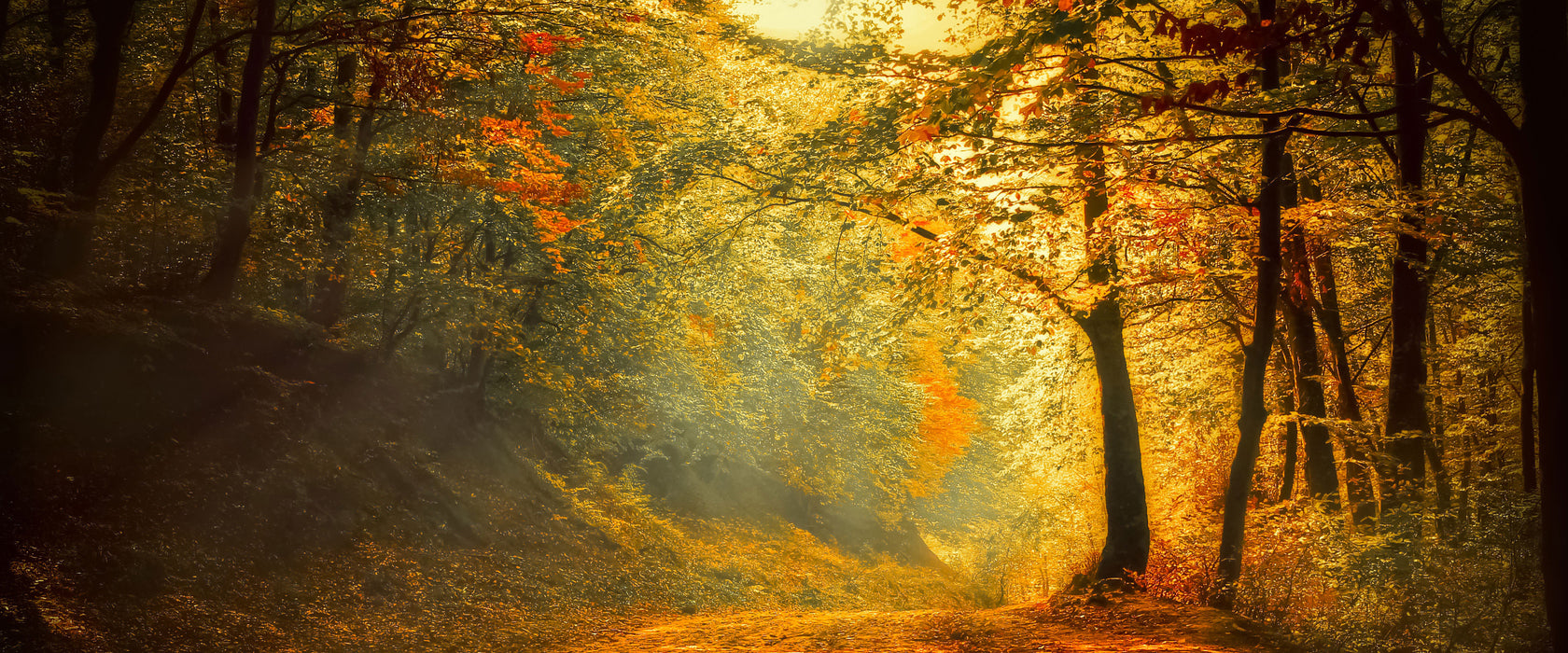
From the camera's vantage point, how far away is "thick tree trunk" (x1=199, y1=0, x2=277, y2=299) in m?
10.3

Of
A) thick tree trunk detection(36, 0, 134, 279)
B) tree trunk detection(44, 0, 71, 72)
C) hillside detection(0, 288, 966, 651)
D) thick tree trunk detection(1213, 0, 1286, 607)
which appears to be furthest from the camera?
tree trunk detection(44, 0, 71, 72)

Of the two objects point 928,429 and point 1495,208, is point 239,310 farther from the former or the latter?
point 928,429

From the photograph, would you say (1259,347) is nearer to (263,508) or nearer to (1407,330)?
(1407,330)

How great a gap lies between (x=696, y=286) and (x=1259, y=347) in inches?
447

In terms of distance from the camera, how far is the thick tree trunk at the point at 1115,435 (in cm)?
1083

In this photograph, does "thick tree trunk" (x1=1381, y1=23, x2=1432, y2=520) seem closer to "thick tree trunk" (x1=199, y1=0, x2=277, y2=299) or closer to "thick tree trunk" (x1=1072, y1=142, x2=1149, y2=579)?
"thick tree trunk" (x1=1072, y1=142, x2=1149, y2=579)

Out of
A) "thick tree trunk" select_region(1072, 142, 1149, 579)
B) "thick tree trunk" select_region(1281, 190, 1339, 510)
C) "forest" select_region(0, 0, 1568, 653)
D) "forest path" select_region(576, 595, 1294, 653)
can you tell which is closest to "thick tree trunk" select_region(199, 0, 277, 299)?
"forest" select_region(0, 0, 1568, 653)

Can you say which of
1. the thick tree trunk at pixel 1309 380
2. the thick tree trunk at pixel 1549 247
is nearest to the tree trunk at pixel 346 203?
the thick tree trunk at pixel 1549 247

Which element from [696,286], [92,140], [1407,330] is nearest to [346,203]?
[92,140]

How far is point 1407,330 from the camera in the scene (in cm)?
1030

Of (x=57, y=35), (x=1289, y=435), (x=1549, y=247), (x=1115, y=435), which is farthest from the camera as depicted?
(x=1289, y=435)

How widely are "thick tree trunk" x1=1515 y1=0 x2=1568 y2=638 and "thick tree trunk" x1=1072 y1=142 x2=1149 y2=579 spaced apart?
213 inches

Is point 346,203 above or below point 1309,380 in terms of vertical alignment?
above

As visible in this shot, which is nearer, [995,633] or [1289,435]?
Result: [995,633]
